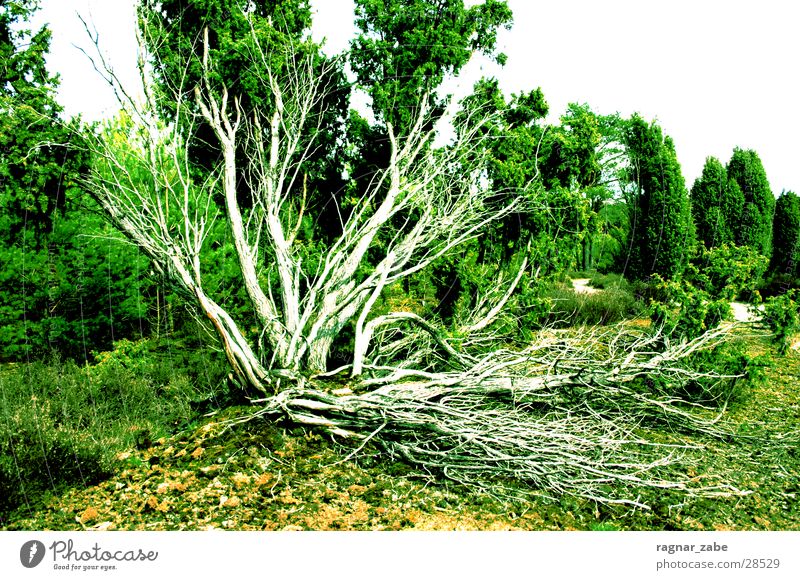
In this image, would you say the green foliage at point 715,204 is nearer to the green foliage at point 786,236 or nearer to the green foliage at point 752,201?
the green foliage at point 752,201

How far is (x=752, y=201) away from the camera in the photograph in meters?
7.89

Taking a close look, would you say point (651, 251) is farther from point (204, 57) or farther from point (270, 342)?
point (204, 57)

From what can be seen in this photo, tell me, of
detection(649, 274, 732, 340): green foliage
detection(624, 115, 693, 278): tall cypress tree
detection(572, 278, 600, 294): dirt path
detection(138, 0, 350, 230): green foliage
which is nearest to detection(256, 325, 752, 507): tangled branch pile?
detection(649, 274, 732, 340): green foliage

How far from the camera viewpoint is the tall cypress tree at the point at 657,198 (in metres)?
7.86

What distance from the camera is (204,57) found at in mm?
5582

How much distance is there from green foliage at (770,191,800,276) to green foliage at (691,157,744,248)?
112 centimetres

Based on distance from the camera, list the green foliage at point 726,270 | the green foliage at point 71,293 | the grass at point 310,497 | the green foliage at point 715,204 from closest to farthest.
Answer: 1. the grass at point 310,497
2. the green foliage at point 726,270
3. the green foliage at point 71,293
4. the green foliage at point 715,204


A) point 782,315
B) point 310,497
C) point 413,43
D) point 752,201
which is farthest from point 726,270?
point 310,497

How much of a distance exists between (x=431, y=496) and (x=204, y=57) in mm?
4791

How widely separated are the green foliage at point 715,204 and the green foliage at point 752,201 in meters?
0.08

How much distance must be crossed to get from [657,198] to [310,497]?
23.1 ft

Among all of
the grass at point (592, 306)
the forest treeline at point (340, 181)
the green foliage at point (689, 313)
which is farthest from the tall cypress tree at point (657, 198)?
the green foliage at point (689, 313)

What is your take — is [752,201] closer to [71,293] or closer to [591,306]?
[591,306]

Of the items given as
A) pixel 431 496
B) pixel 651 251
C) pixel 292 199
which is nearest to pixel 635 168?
pixel 651 251
